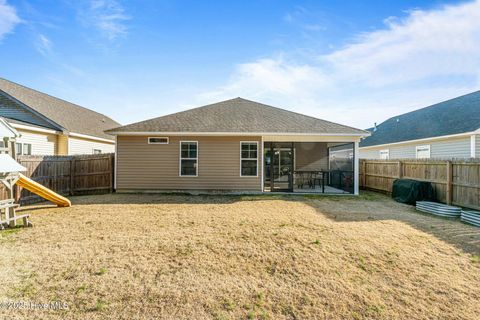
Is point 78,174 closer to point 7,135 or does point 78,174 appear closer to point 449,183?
point 7,135

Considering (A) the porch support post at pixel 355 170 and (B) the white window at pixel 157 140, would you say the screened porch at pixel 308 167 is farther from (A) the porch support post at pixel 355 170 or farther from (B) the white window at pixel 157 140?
(B) the white window at pixel 157 140

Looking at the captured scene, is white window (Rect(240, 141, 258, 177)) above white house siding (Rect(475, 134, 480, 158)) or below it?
below

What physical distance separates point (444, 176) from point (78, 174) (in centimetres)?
1467

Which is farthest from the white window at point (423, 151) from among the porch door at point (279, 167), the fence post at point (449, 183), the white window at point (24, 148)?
the white window at point (24, 148)

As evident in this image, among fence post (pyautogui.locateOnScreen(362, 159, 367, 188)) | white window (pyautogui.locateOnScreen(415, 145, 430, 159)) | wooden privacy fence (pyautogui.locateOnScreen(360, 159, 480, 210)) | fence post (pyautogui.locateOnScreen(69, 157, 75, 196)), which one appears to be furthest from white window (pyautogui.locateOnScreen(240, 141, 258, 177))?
white window (pyautogui.locateOnScreen(415, 145, 430, 159))

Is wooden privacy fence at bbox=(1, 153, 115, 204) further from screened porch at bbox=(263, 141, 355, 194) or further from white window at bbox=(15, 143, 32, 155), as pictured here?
screened porch at bbox=(263, 141, 355, 194)

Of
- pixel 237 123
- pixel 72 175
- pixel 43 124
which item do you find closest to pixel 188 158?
pixel 237 123

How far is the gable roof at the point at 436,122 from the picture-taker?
12.2 meters

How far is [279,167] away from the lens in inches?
491

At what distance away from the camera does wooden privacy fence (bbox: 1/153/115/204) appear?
9.88 m

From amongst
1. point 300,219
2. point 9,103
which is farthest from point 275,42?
point 9,103

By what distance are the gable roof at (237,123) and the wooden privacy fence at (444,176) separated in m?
2.36

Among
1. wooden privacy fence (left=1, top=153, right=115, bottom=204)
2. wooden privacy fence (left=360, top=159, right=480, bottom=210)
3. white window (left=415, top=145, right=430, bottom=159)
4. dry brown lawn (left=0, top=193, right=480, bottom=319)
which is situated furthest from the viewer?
white window (left=415, top=145, right=430, bottom=159)

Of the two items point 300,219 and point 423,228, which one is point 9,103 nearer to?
point 300,219
